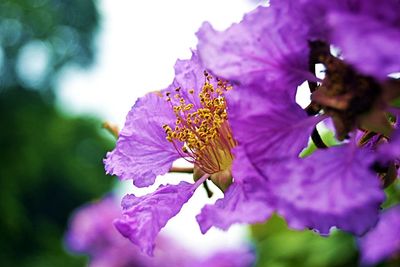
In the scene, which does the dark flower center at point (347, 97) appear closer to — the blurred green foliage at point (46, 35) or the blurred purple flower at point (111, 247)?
the blurred purple flower at point (111, 247)

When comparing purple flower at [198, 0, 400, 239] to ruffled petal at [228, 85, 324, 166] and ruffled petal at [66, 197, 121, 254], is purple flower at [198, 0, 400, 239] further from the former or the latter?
ruffled petal at [66, 197, 121, 254]

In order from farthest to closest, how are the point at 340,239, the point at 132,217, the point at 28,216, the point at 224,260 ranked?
1. the point at 28,216
2. the point at 224,260
3. the point at 340,239
4. the point at 132,217

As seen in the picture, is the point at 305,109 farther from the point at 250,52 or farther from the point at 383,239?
the point at 383,239

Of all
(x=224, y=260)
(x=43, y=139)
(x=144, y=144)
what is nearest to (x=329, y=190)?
(x=144, y=144)

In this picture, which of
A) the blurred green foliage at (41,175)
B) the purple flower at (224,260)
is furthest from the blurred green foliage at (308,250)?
the blurred green foliage at (41,175)

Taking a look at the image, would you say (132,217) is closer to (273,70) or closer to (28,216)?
(273,70)

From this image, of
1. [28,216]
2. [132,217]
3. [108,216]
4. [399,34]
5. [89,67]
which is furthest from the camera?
[89,67]

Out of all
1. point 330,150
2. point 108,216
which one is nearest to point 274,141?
point 330,150
